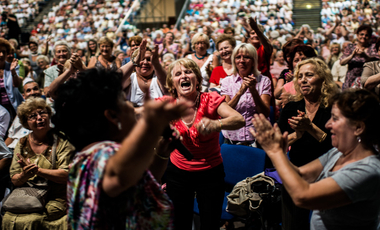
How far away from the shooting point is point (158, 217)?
141cm

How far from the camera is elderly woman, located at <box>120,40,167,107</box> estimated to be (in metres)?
3.53

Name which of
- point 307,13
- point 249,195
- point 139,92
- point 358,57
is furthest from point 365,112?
point 307,13

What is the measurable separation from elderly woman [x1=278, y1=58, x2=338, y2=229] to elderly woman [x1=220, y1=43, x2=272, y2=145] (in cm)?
82

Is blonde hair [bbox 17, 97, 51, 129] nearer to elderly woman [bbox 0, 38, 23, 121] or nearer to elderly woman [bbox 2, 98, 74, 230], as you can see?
elderly woman [bbox 2, 98, 74, 230]

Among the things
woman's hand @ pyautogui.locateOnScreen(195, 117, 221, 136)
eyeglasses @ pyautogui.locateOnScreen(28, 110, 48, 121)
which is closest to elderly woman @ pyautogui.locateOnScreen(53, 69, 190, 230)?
woman's hand @ pyautogui.locateOnScreen(195, 117, 221, 136)

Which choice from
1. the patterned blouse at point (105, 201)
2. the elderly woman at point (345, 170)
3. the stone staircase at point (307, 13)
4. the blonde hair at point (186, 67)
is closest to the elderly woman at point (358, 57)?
the blonde hair at point (186, 67)

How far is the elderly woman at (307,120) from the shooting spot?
235cm

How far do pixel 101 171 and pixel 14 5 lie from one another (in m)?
22.7

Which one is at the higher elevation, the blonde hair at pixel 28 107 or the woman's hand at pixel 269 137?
the woman's hand at pixel 269 137

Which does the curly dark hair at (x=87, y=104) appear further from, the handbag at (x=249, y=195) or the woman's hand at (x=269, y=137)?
the handbag at (x=249, y=195)

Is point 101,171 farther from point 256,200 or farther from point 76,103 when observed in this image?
point 256,200

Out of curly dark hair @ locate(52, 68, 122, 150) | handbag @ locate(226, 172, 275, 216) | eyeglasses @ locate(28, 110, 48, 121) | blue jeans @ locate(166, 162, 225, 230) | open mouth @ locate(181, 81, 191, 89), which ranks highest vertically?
curly dark hair @ locate(52, 68, 122, 150)

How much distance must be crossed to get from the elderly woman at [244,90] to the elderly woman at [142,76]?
0.76 m

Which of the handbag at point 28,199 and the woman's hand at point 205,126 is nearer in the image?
the woman's hand at point 205,126
